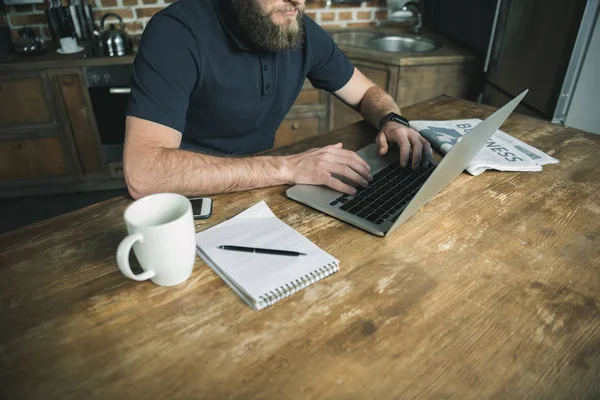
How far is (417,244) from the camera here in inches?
31.6

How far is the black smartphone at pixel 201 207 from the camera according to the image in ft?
2.87

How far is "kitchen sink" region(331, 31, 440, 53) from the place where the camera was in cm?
288

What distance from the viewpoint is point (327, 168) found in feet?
3.28

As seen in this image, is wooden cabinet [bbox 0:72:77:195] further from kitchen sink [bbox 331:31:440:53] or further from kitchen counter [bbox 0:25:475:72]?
kitchen sink [bbox 331:31:440:53]

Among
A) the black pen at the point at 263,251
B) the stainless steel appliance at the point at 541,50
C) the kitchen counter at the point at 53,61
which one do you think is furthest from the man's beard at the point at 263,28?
the kitchen counter at the point at 53,61

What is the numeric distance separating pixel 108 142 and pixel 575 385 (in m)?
2.69

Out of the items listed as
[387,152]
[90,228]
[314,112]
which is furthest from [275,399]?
[314,112]

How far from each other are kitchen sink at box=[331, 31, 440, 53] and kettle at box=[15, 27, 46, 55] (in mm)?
1788

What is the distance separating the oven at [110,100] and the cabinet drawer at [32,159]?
287 mm

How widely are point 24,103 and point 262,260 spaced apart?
2.42 m

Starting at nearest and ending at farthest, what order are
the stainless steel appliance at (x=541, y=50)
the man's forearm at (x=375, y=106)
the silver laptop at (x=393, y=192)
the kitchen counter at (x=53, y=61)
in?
Result: the silver laptop at (x=393, y=192)
the man's forearm at (x=375, y=106)
the stainless steel appliance at (x=541, y=50)
the kitchen counter at (x=53, y=61)

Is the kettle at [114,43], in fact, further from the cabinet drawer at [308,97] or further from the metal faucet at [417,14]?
the metal faucet at [417,14]

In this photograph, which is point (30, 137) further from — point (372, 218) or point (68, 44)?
point (372, 218)

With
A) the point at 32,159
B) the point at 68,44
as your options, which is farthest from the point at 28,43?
the point at 32,159
